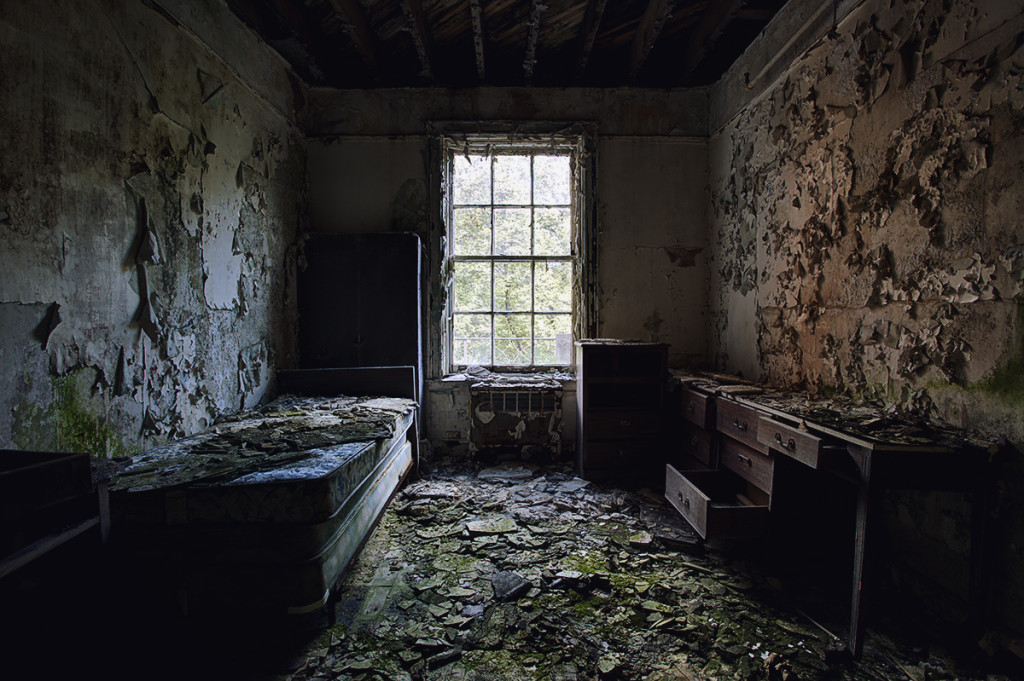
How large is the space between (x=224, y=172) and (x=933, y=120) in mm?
3557

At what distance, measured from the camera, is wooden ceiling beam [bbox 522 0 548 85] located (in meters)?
2.96

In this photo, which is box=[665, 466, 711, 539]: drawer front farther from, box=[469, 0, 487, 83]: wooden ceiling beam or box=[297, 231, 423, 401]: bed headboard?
box=[469, 0, 487, 83]: wooden ceiling beam

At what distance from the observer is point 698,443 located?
2.95m

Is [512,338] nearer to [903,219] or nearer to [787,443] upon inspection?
[787,443]

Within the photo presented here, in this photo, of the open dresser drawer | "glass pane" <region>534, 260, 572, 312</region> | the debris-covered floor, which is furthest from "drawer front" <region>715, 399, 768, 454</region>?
"glass pane" <region>534, 260, 572, 312</region>

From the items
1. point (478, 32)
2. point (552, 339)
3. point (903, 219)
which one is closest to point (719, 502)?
point (903, 219)

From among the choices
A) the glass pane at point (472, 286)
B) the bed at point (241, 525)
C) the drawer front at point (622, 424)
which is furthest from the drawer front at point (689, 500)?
the glass pane at point (472, 286)

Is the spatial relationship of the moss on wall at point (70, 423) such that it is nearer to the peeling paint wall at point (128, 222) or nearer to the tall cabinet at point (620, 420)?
the peeling paint wall at point (128, 222)

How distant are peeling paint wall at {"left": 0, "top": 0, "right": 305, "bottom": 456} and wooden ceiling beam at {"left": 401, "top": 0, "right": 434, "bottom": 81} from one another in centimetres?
106

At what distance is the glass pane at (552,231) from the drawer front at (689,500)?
7.39 ft

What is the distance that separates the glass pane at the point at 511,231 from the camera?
13.6 feet

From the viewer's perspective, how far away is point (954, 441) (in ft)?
5.35

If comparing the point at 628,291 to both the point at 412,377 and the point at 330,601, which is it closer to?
the point at 412,377

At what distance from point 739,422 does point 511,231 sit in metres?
2.49
